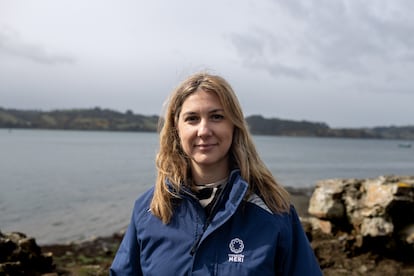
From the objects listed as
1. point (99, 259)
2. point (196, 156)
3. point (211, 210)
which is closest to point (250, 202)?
point (211, 210)

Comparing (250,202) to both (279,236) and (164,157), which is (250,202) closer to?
(279,236)

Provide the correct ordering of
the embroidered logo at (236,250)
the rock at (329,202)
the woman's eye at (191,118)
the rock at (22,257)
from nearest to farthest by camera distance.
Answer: the embroidered logo at (236,250)
the woman's eye at (191,118)
the rock at (22,257)
the rock at (329,202)

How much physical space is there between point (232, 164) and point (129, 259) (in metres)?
1.09

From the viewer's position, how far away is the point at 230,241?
280cm

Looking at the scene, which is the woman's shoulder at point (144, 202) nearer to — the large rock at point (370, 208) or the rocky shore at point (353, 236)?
the rocky shore at point (353, 236)

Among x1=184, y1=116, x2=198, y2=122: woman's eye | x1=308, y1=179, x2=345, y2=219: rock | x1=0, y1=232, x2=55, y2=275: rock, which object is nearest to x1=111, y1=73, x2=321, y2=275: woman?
x1=184, y1=116, x2=198, y2=122: woman's eye

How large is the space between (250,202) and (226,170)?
38cm

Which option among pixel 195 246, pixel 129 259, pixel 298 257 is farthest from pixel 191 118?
pixel 298 257

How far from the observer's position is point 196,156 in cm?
313

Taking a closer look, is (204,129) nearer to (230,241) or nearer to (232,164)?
(232,164)

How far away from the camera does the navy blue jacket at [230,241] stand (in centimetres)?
274

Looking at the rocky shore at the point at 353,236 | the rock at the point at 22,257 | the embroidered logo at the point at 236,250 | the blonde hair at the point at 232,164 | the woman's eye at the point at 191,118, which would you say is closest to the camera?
the embroidered logo at the point at 236,250

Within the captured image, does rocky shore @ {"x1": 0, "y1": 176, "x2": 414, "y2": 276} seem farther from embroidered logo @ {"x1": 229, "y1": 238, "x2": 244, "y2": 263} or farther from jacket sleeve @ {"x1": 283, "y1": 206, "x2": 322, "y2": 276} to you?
embroidered logo @ {"x1": 229, "y1": 238, "x2": 244, "y2": 263}

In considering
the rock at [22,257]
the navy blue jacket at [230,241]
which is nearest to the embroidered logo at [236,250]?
the navy blue jacket at [230,241]
